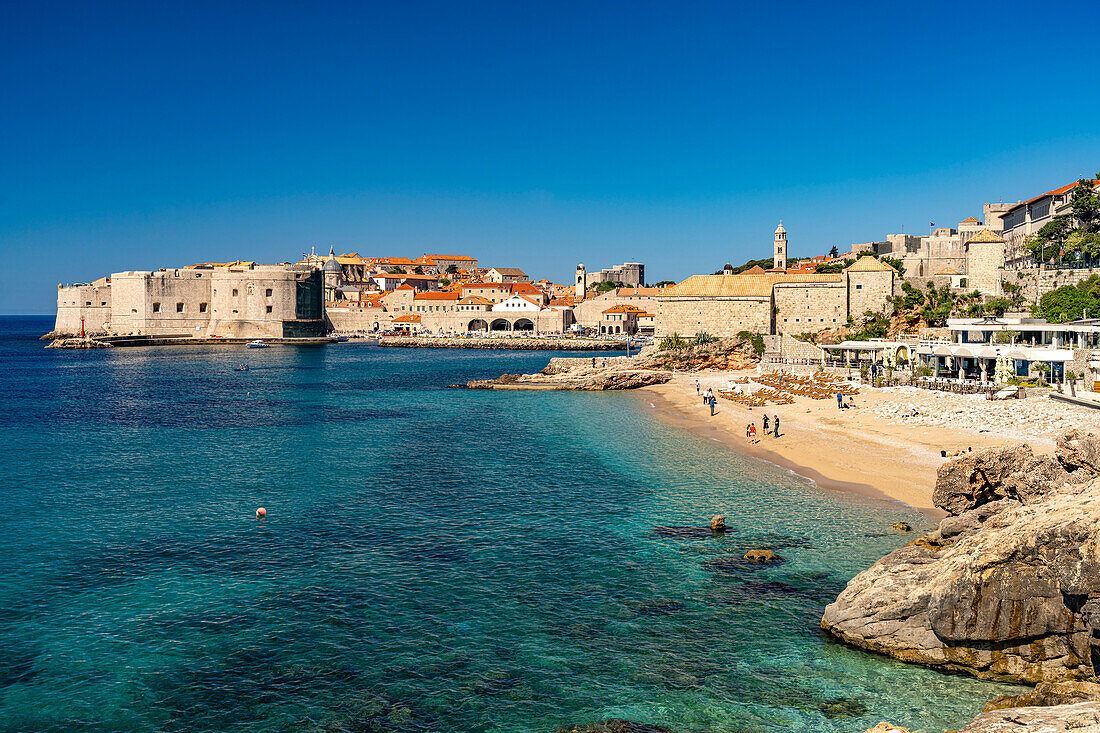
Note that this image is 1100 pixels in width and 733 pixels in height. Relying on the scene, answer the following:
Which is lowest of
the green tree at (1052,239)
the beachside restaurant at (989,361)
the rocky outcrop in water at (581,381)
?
the rocky outcrop in water at (581,381)

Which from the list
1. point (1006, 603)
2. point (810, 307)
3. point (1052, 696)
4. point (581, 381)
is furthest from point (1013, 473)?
point (810, 307)

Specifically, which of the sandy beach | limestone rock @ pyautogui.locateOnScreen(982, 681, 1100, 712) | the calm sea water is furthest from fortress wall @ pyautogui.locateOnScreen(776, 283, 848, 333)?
limestone rock @ pyautogui.locateOnScreen(982, 681, 1100, 712)

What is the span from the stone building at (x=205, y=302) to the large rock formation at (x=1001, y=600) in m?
87.3

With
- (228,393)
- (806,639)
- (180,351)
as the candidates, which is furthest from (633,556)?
(180,351)

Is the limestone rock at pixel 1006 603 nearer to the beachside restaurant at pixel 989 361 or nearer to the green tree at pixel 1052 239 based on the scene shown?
the beachside restaurant at pixel 989 361

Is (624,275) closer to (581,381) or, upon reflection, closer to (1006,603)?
(581,381)

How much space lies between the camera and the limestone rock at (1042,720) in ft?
19.6

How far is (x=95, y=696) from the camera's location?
8.52 meters

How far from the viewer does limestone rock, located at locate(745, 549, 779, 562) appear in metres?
12.4

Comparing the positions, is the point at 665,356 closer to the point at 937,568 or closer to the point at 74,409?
the point at 74,409

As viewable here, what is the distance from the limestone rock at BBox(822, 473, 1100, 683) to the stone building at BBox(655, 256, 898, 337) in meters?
40.5

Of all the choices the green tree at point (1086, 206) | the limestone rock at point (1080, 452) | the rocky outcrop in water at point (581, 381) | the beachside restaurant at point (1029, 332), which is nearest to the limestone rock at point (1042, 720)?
the limestone rock at point (1080, 452)

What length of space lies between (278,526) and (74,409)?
2474 centimetres

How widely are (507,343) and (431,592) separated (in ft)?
240
